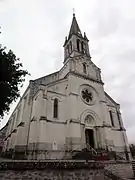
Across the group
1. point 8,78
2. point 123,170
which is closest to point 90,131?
point 123,170

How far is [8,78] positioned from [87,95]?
14399 mm

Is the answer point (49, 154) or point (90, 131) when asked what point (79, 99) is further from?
point (49, 154)

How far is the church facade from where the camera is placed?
659 inches

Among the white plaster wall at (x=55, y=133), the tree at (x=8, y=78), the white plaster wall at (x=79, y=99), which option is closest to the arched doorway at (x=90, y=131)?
the white plaster wall at (x=79, y=99)

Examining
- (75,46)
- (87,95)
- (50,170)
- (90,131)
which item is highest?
(75,46)

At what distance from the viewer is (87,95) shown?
23.3 m

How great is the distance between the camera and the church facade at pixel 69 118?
16750mm

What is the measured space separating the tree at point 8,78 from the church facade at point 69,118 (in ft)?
16.9

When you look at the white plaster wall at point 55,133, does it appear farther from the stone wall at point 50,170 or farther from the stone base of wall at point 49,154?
the stone wall at point 50,170

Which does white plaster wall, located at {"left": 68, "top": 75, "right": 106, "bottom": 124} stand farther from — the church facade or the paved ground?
the paved ground

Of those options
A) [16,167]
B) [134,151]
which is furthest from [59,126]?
[134,151]

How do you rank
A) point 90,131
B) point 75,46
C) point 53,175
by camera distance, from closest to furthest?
1. point 53,175
2. point 90,131
3. point 75,46

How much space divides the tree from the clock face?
11418 mm

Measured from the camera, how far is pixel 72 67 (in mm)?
24406
